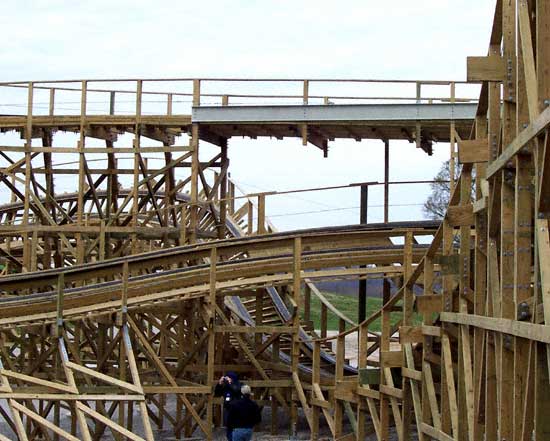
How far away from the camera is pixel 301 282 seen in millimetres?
24156

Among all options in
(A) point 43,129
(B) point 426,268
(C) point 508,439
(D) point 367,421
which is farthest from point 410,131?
(C) point 508,439

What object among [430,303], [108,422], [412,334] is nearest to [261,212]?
[108,422]

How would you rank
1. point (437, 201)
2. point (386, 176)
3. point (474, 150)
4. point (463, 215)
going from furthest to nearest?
1. point (437, 201)
2. point (386, 176)
3. point (463, 215)
4. point (474, 150)

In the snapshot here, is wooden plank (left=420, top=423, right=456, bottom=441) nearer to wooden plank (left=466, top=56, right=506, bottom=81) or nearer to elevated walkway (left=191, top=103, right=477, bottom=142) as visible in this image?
wooden plank (left=466, top=56, right=506, bottom=81)

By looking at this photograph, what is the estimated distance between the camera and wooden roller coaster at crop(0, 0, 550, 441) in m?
10.5

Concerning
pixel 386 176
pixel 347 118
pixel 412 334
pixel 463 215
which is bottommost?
pixel 412 334

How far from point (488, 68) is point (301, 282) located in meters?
13.5

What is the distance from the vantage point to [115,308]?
20.7 metres

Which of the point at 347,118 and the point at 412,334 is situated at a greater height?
the point at 347,118

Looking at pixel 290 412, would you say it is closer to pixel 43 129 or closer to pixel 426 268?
pixel 426 268

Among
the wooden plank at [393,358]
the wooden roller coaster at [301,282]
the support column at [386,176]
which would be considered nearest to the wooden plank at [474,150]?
the wooden roller coaster at [301,282]

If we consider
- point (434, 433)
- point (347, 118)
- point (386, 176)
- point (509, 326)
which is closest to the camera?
point (509, 326)

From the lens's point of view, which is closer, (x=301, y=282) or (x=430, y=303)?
(x=430, y=303)

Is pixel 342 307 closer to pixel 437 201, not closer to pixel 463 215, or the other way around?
pixel 437 201
